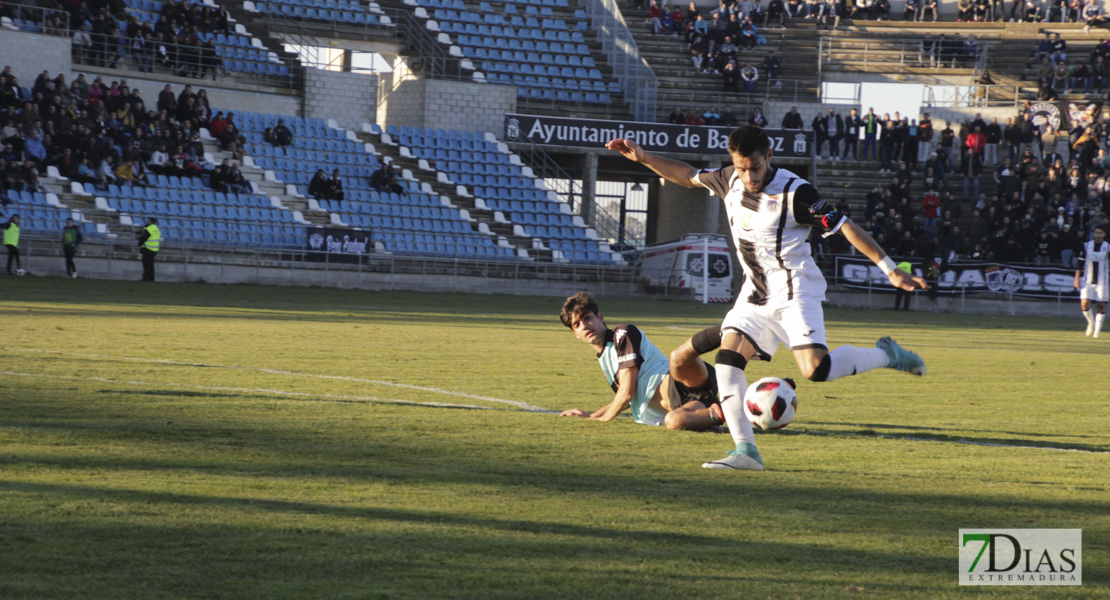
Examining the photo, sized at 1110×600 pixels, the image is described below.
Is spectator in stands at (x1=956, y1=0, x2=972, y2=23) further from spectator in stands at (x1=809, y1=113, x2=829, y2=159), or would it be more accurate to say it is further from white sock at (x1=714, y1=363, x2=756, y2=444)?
white sock at (x1=714, y1=363, x2=756, y2=444)

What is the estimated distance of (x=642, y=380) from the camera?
855 cm

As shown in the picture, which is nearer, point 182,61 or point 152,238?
point 152,238

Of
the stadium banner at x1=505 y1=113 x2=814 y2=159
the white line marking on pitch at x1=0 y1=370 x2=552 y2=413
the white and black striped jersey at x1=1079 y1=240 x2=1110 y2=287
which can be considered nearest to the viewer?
the white line marking on pitch at x1=0 y1=370 x2=552 y2=413

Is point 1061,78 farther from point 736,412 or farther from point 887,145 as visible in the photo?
point 736,412

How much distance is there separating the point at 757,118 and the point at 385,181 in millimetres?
13363

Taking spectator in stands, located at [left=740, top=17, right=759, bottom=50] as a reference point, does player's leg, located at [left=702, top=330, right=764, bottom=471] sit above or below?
below

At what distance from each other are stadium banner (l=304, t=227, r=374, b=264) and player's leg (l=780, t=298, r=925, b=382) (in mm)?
25431

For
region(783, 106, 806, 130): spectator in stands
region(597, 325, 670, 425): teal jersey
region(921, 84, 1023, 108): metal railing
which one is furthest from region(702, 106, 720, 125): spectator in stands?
region(597, 325, 670, 425): teal jersey

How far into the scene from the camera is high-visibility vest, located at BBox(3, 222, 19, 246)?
87.4 ft

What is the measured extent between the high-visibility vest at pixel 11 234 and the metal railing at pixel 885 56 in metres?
30.0

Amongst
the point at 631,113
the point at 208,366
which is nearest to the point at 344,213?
the point at 631,113

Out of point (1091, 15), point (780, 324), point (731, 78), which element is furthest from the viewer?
point (1091, 15)

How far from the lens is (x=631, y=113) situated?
4281 cm

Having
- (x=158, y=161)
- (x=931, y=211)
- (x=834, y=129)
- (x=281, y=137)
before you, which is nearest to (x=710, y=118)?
(x=834, y=129)
